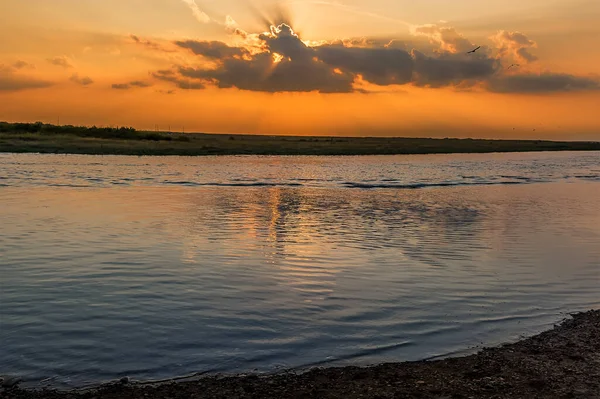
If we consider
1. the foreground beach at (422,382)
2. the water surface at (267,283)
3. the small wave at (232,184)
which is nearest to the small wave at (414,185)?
the small wave at (232,184)

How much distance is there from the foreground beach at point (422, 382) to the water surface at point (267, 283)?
51cm

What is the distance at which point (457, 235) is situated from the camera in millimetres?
21031

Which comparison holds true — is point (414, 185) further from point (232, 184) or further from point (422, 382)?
point (422, 382)

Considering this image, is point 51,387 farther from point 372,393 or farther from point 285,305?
point 285,305

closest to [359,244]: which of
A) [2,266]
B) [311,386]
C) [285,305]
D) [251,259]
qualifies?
[251,259]

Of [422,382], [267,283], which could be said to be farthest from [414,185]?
[422,382]

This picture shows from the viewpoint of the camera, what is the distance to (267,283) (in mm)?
13102

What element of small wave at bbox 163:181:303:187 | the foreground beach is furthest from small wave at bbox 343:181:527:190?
the foreground beach

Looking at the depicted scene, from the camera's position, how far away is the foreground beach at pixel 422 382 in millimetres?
7184

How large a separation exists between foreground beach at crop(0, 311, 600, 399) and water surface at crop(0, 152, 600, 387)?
1.68 feet

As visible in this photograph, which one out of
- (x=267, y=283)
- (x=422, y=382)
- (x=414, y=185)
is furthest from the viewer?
(x=414, y=185)

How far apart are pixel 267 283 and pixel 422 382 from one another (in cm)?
600

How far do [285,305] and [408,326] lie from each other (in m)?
2.45

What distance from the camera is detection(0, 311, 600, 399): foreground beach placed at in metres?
7.18
